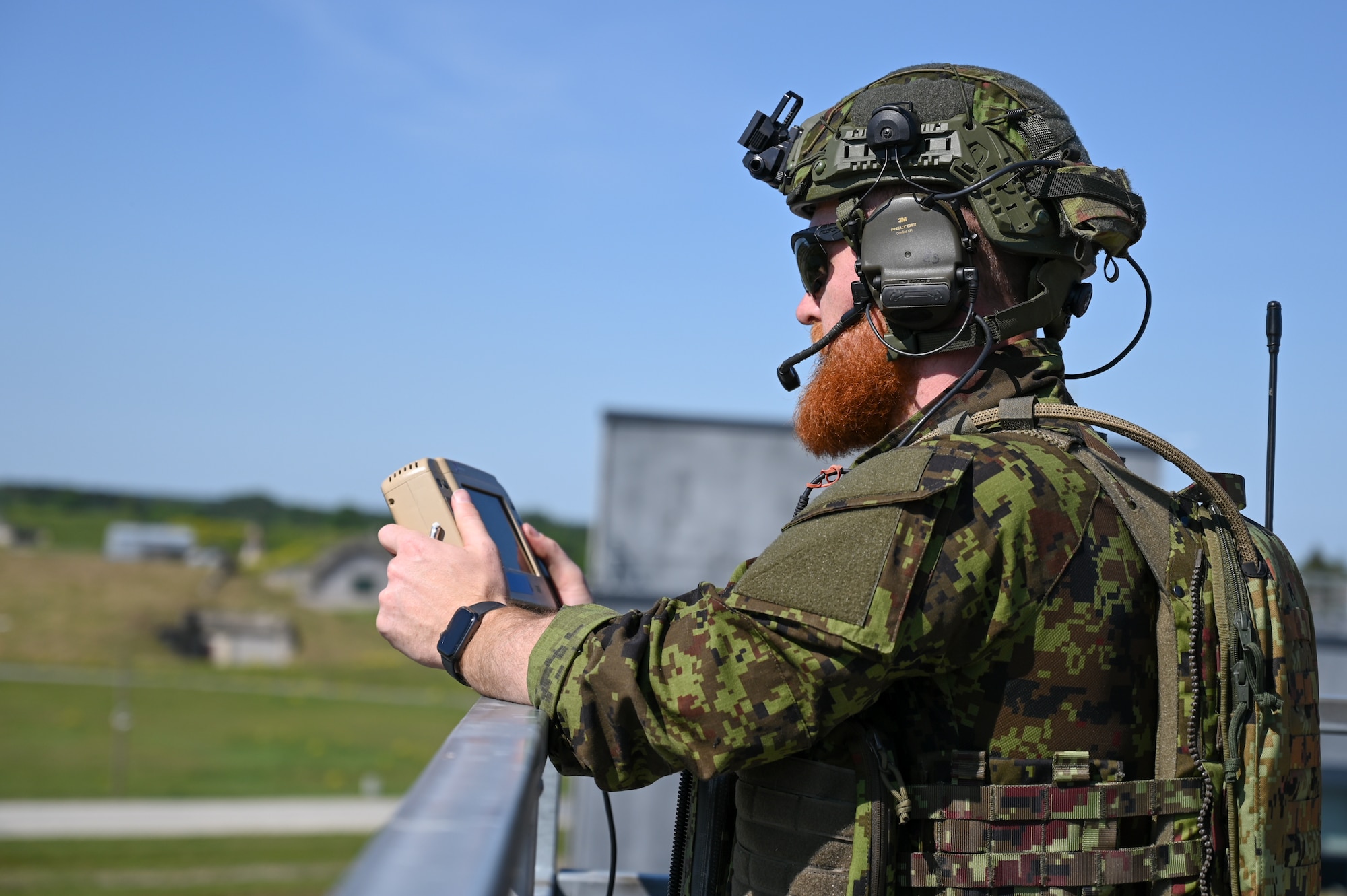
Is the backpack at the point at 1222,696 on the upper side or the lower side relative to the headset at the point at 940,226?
lower

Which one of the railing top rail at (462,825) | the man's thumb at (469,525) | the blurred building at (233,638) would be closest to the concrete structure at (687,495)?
the man's thumb at (469,525)

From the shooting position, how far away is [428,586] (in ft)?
8.11

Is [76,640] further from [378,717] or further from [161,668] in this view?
[378,717]

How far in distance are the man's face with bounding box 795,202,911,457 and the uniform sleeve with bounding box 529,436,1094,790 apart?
24.1 inches

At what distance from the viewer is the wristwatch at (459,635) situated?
2336 millimetres

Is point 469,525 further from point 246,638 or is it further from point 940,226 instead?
point 246,638

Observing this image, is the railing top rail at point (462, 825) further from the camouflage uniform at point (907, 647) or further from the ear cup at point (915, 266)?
the ear cup at point (915, 266)

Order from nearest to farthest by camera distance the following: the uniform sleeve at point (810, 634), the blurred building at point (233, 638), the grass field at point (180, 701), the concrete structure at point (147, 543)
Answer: the uniform sleeve at point (810, 634), the grass field at point (180, 701), the blurred building at point (233, 638), the concrete structure at point (147, 543)

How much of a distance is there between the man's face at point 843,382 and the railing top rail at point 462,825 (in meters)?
1.28

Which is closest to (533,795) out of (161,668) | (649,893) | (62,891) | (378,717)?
(649,893)

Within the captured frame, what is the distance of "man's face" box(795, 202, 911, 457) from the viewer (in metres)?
2.78

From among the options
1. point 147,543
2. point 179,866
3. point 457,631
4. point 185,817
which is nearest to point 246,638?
point 147,543

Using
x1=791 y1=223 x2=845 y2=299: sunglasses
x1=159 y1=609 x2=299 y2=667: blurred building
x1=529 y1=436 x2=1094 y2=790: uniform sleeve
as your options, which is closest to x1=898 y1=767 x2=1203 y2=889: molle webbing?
x1=529 y1=436 x2=1094 y2=790: uniform sleeve

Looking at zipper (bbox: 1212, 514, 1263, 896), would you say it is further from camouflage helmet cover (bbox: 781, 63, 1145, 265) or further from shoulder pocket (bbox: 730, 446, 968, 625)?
camouflage helmet cover (bbox: 781, 63, 1145, 265)
